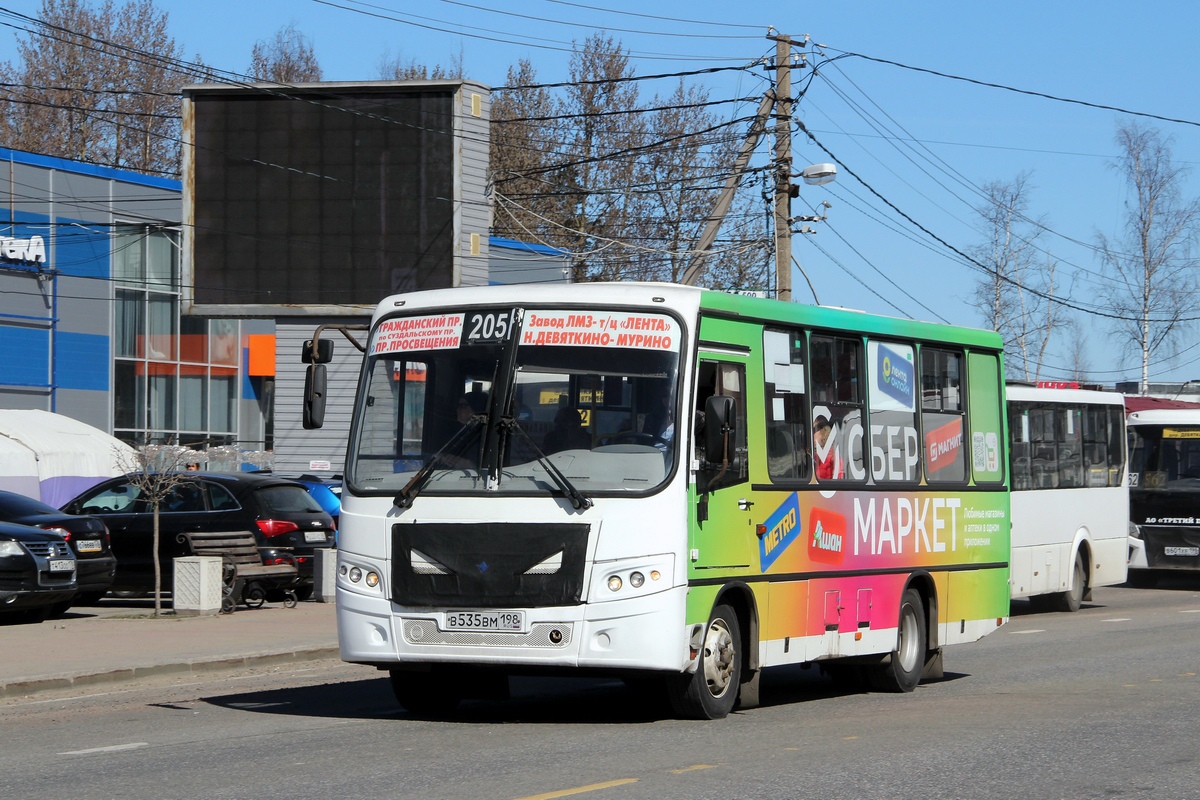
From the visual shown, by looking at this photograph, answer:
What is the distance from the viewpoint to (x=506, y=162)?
62.5 meters

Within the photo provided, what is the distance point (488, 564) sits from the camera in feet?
34.1

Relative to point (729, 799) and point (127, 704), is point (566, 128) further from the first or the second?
point (729, 799)

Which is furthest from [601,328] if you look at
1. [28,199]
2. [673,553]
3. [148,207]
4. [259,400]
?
[259,400]

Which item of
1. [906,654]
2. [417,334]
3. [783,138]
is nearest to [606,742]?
[417,334]

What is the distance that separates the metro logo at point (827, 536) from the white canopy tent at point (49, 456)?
25.9 metres

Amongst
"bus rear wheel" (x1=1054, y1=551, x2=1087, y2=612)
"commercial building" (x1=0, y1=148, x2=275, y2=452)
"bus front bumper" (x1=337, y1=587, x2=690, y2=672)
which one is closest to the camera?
"bus front bumper" (x1=337, y1=587, x2=690, y2=672)

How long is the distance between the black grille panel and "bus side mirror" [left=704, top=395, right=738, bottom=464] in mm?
895

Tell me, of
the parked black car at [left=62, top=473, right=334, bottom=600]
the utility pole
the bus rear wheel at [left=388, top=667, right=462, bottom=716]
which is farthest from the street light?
the bus rear wheel at [left=388, top=667, right=462, bottom=716]

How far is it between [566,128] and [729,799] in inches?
2066

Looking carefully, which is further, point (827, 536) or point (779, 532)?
point (827, 536)

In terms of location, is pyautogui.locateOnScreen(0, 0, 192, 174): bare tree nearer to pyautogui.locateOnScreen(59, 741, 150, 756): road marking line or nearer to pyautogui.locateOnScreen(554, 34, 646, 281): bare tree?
pyautogui.locateOnScreen(554, 34, 646, 281): bare tree

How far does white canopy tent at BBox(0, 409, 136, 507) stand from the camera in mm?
36750

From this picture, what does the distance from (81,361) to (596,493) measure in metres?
39.0

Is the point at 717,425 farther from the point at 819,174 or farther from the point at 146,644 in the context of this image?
the point at 819,174
